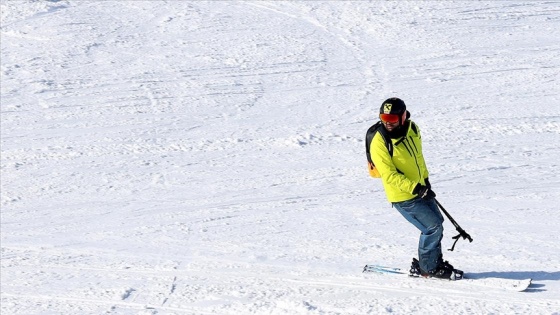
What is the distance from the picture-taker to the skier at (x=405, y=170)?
6238mm

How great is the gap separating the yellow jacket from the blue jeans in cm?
12

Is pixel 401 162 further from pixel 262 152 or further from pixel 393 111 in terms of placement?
pixel 262 152

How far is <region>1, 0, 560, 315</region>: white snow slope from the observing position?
296 inches

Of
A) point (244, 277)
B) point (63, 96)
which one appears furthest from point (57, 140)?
point (244, 277)

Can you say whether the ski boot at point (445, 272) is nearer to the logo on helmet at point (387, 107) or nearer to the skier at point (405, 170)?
the skier at point (405, 170)

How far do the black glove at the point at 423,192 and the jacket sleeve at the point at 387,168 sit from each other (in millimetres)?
35

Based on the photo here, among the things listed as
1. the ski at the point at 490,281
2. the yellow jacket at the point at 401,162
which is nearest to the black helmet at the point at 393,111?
the yellow jacket at the point at 401,162

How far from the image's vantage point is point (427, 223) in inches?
262

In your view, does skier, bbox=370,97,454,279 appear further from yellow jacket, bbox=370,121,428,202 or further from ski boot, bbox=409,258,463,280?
ski boot, bbox=409,258,463,280

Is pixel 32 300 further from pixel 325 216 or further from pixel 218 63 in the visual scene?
pixel 218 63

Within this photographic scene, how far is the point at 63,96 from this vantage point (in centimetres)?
1382

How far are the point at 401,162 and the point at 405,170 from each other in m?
0.09

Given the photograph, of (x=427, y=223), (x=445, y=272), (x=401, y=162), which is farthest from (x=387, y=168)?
(x=445, y=272)

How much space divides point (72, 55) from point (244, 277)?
9091 millimetres
